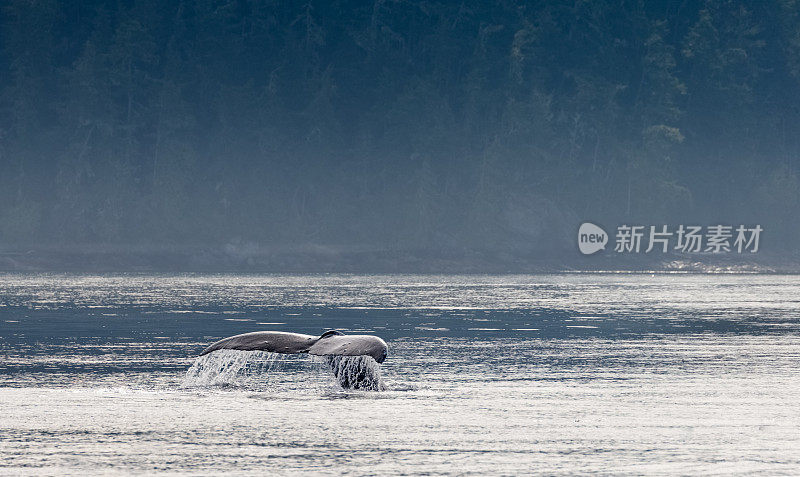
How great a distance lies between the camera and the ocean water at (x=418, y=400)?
18.1 m

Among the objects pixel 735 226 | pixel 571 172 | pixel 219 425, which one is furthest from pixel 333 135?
pixel 219 425

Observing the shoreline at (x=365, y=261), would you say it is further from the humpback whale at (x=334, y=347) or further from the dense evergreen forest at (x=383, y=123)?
the humpback whale at (x=334, y=347)

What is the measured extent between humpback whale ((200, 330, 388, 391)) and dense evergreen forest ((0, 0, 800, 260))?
119 m

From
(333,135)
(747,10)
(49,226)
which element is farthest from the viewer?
(747,10)

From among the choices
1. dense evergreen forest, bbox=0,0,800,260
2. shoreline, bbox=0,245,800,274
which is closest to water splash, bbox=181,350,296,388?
shoreline, bbox=0,245,800,274

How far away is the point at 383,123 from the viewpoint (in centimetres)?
15888

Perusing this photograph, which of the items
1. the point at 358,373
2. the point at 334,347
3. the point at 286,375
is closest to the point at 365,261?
the point at 286,375

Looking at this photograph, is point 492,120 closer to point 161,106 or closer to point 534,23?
point 534,23

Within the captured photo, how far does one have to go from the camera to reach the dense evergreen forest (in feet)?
493

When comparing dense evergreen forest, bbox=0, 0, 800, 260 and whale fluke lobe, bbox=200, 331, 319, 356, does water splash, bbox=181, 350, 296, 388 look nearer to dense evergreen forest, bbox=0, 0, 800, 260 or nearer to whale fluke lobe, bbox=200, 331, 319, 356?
whale fluke lobe, bbox=200, 331, 319, 356

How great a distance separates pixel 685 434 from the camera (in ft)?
66.8

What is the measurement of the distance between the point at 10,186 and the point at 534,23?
65798 millimetres

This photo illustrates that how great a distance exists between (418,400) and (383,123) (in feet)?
444

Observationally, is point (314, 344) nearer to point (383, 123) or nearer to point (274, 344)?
point (274, 344)
